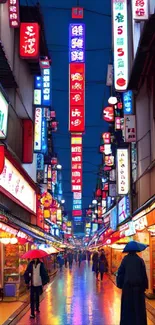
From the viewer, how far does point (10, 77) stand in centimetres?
2016

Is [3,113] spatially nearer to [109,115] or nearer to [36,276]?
[36,276]

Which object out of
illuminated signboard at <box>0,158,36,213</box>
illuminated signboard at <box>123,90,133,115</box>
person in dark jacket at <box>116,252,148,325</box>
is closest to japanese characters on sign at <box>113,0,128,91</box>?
A: illuminated signboard at <box>123,90,133,115</box>

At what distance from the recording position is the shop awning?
1630 cm

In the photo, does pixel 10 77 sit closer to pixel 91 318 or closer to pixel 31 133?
pixel 31 133

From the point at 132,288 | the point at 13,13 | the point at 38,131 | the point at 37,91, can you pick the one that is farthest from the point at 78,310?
the point at 37,91

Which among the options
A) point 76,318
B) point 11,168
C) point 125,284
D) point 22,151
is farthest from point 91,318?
point 22,151

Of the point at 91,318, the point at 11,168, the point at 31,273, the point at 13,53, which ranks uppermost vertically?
the point at 13,53

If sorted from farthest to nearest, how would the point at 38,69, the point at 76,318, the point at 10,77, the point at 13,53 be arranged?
1. the point at 38,69
2. the point at 13,53
3. the point at 10,77
4. the point at 76,318

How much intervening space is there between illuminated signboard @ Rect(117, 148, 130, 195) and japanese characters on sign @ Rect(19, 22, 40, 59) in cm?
848

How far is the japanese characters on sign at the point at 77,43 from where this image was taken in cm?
2272

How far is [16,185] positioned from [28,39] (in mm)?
6928

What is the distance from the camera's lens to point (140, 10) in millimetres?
17281

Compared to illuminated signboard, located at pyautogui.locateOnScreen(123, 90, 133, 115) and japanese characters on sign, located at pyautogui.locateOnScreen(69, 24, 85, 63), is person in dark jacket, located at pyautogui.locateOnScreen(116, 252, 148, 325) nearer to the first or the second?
japanese characters on sign, located at pyautogui.locateOnScreen(69, 24, 85, 63)

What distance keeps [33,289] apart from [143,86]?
1086 cm
